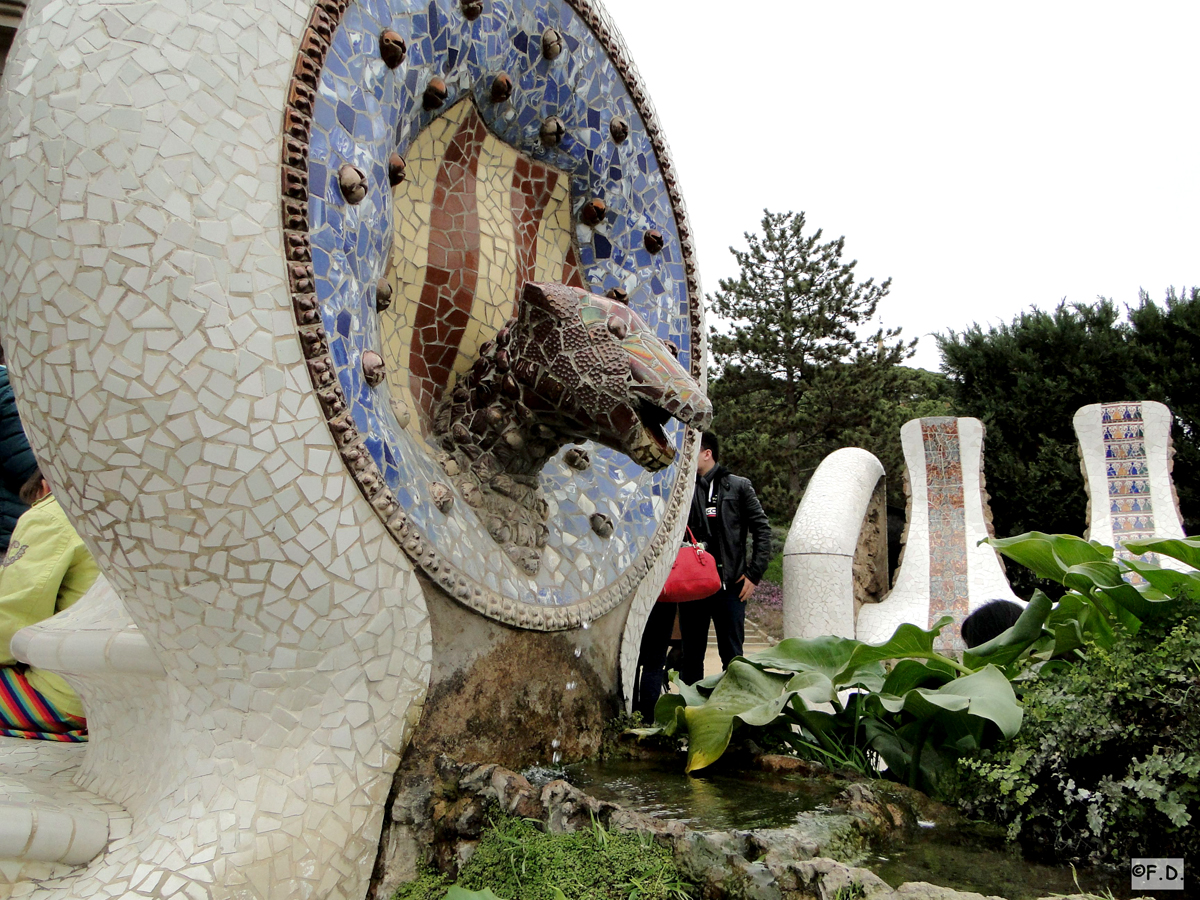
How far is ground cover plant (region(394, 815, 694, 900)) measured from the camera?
1.62m

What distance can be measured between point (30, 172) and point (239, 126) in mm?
353

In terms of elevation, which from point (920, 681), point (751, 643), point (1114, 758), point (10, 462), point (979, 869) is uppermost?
point (10, 462)

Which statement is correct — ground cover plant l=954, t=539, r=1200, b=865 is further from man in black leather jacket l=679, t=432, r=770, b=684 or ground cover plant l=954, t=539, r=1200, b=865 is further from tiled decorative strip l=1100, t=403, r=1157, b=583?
tiled decorative strip l=1100, t=403, r=1157, b=583

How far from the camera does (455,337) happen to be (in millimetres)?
2498

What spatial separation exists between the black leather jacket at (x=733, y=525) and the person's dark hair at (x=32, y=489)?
274 cm

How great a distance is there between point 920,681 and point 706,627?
2.02 m

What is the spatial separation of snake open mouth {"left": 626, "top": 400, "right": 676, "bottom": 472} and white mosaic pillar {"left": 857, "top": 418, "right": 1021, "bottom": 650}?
467 centimetres

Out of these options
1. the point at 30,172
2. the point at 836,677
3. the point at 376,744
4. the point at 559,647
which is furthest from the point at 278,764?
the point at 836,677

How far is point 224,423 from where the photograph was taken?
1.68 m

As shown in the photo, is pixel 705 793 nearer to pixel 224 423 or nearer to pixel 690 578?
pixel 224 423

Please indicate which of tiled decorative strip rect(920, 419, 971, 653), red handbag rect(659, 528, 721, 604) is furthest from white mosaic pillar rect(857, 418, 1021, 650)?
red handbag rect(659, 528, 721, 604)

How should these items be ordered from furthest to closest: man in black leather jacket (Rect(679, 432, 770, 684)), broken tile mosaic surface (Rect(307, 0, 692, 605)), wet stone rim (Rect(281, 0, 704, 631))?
man in black leather jacket (Rect(679, 432, 770, 684)) < broken tile mosaic surface (Rect(307, 0, 692, 605)) < wet stone rim (Rect(281, 0, 704, 631))

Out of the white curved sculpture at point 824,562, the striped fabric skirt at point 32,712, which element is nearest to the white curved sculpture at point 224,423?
the striped fabric skirt at point 32,712

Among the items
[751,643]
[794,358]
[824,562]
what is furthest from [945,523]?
[794,358]
